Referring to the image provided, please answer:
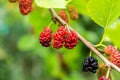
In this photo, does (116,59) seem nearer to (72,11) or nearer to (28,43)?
(72,11)

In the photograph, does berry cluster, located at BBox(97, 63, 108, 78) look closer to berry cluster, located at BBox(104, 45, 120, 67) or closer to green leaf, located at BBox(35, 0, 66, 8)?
berry cluster, located at BBox(104, 45, 120, 67)

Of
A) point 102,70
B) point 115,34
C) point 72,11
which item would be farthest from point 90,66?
point 72,11

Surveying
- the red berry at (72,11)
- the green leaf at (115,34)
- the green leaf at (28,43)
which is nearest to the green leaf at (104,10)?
the green leaf at (115,34)

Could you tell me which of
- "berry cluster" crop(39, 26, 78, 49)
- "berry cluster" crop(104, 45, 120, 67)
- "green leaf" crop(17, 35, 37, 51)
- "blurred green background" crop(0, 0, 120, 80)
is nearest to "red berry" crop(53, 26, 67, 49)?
"berry cluster" crop(39, 26, 78, 49)

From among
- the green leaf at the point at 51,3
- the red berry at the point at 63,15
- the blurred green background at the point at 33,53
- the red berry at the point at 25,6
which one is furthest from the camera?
the blurred green background at the point at 33,53

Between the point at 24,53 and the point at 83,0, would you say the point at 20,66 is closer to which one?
the point at 24,53

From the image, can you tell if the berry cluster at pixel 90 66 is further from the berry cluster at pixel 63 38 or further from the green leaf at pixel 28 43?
the green leaf at pixel 28 43

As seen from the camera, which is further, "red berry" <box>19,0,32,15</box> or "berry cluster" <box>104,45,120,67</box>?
"red berry" <box>19,0,32,15</box>
